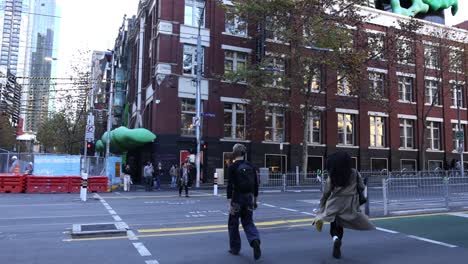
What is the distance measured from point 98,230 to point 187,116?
75.4ft

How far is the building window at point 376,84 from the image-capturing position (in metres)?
31.9

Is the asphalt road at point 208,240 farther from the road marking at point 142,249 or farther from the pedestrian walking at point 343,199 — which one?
the pedestrian walking at point 343,199

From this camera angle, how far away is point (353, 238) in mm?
9219

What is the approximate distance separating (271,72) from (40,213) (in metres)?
19.0

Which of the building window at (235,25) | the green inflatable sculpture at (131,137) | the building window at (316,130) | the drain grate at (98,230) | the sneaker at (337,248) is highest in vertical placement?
the building window at (235,25)

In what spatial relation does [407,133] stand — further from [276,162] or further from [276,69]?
[276,69]

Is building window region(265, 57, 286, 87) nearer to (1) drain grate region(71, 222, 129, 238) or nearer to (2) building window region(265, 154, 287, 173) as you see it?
(2) building window region(265, 154, 287, 173)

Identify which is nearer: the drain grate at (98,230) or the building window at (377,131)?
the drain grate at (98,230)

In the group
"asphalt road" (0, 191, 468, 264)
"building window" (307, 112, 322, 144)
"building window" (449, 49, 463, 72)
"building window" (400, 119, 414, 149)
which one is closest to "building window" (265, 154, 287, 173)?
"building window" (307, 112, 322, 144)

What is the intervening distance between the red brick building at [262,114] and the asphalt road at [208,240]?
18.7 metres

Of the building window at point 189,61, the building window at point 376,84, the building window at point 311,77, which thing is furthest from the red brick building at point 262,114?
the building window at point 311,77

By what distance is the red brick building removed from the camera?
31.8 metres

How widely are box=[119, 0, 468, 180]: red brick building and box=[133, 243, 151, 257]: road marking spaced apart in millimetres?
22628

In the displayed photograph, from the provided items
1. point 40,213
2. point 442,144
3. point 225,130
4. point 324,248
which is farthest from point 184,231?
point 442,144
